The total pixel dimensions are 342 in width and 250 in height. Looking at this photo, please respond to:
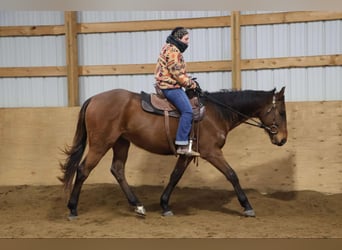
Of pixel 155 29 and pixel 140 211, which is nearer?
pixel 140 211

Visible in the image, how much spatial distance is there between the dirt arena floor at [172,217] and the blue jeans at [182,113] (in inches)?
34.2

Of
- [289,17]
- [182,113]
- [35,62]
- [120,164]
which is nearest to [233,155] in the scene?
[182,113]

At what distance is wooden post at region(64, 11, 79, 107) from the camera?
6.00 metres

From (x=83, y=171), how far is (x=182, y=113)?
1223 millimetres

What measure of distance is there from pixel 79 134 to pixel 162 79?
43.1 inches

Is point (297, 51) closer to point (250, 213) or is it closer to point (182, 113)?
point (182, 113)

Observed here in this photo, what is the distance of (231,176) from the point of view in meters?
4.52

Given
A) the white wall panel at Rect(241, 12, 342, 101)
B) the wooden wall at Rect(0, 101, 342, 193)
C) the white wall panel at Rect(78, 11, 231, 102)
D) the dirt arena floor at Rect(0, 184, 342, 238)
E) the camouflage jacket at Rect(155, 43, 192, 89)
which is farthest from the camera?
the white wall panel at Rect(78, 11, 231, 102)

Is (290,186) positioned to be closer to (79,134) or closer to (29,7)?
(79,134)

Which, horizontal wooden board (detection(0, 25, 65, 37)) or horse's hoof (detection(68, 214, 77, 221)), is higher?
horizontal wooden board (detection(0, 25, 65, 37))

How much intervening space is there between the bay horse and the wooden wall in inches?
34.3

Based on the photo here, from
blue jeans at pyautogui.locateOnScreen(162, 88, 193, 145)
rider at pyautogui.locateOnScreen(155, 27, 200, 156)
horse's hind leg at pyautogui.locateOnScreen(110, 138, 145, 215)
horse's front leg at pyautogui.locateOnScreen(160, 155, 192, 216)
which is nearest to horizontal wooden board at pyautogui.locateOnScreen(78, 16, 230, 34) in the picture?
rider at pyautogui.locateOnScreen(155, 27, 200, 156)

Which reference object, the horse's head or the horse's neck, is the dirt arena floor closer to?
the horse's head

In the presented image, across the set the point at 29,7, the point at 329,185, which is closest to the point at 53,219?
the point at 29,7
